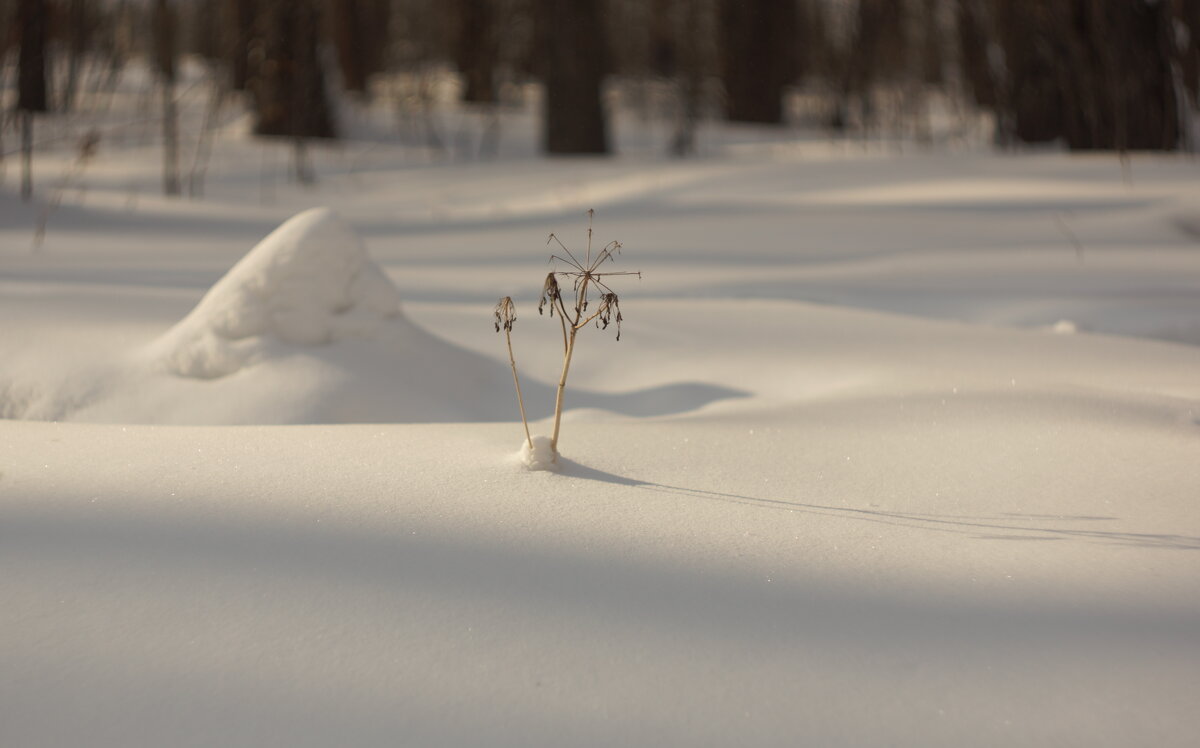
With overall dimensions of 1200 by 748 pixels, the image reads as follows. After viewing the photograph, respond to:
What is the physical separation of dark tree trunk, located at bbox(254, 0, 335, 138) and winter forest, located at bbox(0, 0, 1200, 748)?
3048 millimetres

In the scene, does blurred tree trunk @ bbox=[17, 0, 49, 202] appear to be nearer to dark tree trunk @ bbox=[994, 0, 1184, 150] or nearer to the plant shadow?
the plant shadow

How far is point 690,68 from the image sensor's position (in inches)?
402

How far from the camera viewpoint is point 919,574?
118 centimetres

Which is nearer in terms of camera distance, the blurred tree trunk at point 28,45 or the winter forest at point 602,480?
the winter forest at point 602,480

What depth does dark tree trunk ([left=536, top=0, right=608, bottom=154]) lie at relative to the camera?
294 inches

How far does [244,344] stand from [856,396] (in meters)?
1.09

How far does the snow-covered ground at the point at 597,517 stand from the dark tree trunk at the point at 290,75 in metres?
4.87

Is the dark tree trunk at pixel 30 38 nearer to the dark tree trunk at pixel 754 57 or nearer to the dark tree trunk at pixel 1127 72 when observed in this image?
the dark tree trunk at pixel 1127 72

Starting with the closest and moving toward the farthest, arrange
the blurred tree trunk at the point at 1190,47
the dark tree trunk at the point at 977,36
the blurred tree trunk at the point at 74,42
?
the blurred tree trunk at the point at 74,42, the blurred tree trunk at the point at 1190,47, the dark tree trunk at the point at 977,36

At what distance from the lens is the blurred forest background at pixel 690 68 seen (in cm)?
501

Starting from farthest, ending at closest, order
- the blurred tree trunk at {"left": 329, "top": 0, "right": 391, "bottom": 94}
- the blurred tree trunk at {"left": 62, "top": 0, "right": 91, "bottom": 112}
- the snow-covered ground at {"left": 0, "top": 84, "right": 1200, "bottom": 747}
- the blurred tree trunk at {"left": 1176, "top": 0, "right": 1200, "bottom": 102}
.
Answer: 1. the blurred tree trunk at {"left": 329, "top": 0, "right": 391, "bottom": 94}
2. the blurred tree trunk at {"left": 1176, "top": 0, "right": 1200, "bottom": 102}
3. the blurred tree trunk at {"left": 62, "top": 0, "right": 91, "bottom": 112}
4. the snow-covered ground at {"left": 0, "top": 84, "right": 1200, "bottom": 747}

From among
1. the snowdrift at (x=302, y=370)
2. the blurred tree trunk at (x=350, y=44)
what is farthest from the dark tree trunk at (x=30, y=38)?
the blurred tree trunk at (x=350, y=44)

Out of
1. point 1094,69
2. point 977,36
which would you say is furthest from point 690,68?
point 1094,69

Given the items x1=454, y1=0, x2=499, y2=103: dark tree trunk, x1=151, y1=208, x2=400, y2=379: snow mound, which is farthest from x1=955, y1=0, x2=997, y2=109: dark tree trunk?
x1=151, y1=208, x2=400, y2=379: snow mound
